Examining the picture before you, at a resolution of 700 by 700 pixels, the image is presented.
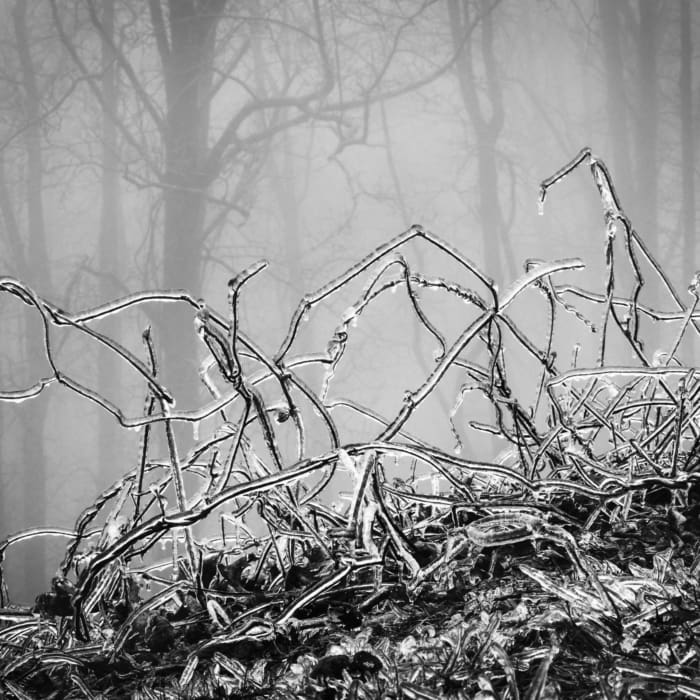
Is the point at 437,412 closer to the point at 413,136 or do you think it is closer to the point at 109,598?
the point at 413,136

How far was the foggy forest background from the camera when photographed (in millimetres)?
3598

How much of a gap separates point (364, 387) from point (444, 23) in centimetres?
213

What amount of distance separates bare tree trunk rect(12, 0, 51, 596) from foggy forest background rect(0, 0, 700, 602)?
0.01m

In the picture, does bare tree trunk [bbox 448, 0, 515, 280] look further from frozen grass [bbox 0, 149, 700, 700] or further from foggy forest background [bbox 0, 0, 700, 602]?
frozen grass [bbox 0, 149, 700, 700]

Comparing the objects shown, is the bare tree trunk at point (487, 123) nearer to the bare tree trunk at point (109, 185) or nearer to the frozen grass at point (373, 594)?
the bare tree trunk at point (109, 185)

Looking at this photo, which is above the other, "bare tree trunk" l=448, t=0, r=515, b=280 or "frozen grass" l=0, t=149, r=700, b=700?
"bare tree trunk" l=448, t=0, r=515, b=280

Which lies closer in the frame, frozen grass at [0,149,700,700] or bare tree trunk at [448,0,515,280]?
frozen grass at [0,149,700,700]

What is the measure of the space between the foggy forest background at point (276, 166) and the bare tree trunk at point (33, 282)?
12 millimetres

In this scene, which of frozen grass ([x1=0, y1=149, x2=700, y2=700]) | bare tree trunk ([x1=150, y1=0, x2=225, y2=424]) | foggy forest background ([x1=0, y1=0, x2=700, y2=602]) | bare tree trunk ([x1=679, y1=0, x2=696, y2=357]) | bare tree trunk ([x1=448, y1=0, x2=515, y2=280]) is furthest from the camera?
bare tree trunk ([x1=679, y1=0, x2=696, y2=357])

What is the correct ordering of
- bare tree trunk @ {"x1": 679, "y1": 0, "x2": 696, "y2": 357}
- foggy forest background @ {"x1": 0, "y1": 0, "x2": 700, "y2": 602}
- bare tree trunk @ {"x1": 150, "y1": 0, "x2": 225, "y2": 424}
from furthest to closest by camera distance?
bare tree trunk @ {"x1": 679, "y1": 0, "x2": 696, "y2": 357} < foggy forest background @ {"x1": 0, "y1": 0, "x2": 700, "y2": 602} < bare tree trunk @ {"x1": 150, "y1": 0, "x2": 225, "y2": 424}

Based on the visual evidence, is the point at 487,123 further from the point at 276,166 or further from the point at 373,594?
the point at 373,594

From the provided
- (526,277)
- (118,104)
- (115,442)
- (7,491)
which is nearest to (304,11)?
(118,104)

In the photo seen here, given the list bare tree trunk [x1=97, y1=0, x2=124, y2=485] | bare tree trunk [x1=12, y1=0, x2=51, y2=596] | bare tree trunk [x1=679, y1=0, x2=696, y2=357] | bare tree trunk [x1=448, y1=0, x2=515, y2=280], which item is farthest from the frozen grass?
bare tree trunk [x1=679, y1=0, x2=696, y2=357]

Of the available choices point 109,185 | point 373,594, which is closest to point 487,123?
point 109,185
